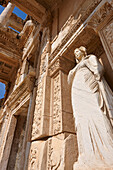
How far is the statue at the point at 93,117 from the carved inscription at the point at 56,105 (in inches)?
25.3

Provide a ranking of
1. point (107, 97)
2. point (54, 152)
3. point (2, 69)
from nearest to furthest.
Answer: point (107, 97)
point (54, 152)
point (2, 69)

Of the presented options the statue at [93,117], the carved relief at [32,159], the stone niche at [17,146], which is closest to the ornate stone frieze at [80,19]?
the statue at [93,117]

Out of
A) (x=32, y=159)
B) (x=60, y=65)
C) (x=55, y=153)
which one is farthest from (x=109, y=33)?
(x=32, y=159)

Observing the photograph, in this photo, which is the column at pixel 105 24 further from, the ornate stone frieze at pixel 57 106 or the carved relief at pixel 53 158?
the carved relief at pixel 53 158

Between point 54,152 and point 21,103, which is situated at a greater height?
point 21,103

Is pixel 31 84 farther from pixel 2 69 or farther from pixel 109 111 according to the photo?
pixel 2 69

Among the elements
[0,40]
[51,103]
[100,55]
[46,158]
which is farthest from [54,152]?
[0,40]

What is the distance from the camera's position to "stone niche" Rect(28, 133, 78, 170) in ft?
5.97

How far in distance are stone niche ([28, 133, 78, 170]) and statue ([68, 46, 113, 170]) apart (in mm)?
455

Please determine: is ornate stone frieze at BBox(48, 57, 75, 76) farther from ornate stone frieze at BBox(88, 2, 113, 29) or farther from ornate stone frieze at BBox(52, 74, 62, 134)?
ornate stone frieze at BBox(88, 2, 113, 29)

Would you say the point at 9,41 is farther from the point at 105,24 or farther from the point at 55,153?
the point at 55,153

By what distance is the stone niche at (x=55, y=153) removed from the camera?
182 cm

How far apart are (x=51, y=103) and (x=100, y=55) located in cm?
150

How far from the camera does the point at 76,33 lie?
2879 mm
